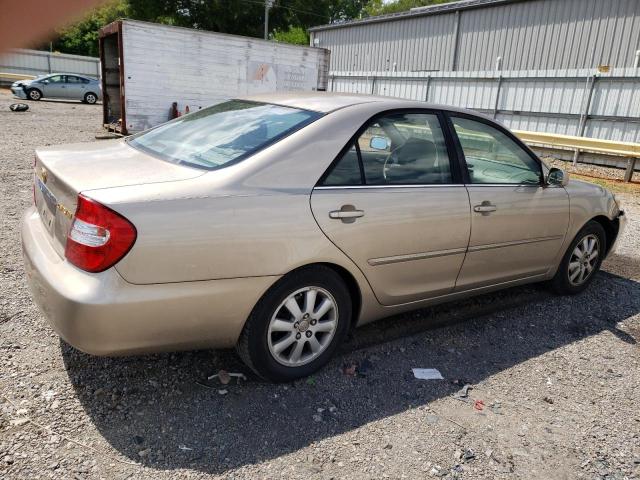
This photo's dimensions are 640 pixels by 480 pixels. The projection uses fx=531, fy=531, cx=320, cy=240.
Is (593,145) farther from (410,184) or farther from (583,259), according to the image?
(410,184)

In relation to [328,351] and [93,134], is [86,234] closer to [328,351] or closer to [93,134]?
[328,351]

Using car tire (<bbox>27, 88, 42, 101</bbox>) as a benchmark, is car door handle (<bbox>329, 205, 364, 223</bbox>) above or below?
above

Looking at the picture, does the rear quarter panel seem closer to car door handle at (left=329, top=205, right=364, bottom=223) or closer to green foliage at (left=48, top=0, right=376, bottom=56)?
car door handle at (left=329, top=205, right=364, bottom=223)

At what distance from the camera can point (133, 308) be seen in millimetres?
2496

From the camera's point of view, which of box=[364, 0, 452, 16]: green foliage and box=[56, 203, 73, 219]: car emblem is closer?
box=[56, 203, 73, 219]: car emblem

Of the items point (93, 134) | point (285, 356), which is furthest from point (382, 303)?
point (93, 134)

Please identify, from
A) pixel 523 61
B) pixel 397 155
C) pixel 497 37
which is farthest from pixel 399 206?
pixel 497 37

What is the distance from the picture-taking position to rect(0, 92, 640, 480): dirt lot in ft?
8.26

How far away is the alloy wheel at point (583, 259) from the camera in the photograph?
4699 mm

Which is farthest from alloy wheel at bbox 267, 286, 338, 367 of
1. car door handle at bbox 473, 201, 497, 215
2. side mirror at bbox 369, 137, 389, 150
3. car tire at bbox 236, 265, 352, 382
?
car door handle at bbox 473, 201, 497, 215

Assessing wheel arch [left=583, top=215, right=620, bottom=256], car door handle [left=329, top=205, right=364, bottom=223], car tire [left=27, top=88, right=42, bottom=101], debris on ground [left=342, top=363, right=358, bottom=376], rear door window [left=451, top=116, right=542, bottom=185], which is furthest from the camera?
car tire [left=27, top=88, right=42, bottom=101]

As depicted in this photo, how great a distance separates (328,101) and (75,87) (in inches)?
1043

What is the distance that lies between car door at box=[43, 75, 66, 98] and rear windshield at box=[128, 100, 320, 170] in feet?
83.7

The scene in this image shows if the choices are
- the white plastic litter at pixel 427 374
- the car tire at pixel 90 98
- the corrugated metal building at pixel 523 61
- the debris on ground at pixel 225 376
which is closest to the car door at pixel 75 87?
the car tire at pixel 90 98
